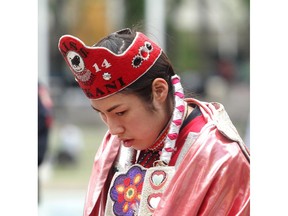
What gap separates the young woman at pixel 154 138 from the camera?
99.7 inches

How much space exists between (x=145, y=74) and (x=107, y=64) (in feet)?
0.43

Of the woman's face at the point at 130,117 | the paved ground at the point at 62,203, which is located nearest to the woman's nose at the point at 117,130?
the woman's face at the point at 130,117

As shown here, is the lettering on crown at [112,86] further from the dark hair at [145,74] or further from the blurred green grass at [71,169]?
the blurred green grass at [71,169]

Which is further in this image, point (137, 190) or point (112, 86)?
point (137, 190)

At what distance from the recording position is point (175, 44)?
69.9 feet

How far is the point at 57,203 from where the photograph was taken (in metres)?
9.48

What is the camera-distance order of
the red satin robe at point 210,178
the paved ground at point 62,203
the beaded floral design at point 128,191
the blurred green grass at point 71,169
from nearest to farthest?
the red satin robe at point 210,178, the beaded floral design at point 128,191, the paved ground at point 62,203, the blurred green grass at point 71,169

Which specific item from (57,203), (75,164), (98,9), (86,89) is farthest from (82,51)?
(98,9)

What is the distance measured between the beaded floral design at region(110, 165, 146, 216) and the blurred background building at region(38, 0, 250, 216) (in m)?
12.8

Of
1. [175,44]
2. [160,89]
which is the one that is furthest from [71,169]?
[160,89]

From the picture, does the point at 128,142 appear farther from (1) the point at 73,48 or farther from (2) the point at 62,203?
(2) the point at 62,203

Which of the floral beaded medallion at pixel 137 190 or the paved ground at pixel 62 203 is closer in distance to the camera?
the floral beaded medallion at pixel 137 190

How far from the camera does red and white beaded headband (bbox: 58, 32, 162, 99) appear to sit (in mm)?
2566
